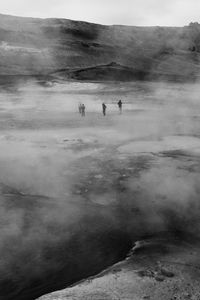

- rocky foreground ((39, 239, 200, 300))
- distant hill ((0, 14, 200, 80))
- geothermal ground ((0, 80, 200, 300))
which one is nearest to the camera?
rocky foreground ((39, 239, 200, 300))


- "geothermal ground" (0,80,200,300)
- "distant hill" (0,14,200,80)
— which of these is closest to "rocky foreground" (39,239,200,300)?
"geothermal ground" (0,80,200,300)

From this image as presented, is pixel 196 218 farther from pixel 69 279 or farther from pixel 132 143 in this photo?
pixel 132 143

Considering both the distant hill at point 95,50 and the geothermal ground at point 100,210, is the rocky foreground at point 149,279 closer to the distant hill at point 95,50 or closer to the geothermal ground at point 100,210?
the geothermal ground at point 100,210

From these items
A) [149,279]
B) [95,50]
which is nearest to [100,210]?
[149,279]

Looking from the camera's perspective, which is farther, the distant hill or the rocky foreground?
the distant hill

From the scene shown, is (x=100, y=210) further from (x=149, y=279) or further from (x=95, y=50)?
(x=95, y=50)

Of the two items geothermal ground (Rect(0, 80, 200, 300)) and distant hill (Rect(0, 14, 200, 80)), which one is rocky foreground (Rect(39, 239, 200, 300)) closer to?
geothermal ground (Rect(0, 80, 200, 300))
